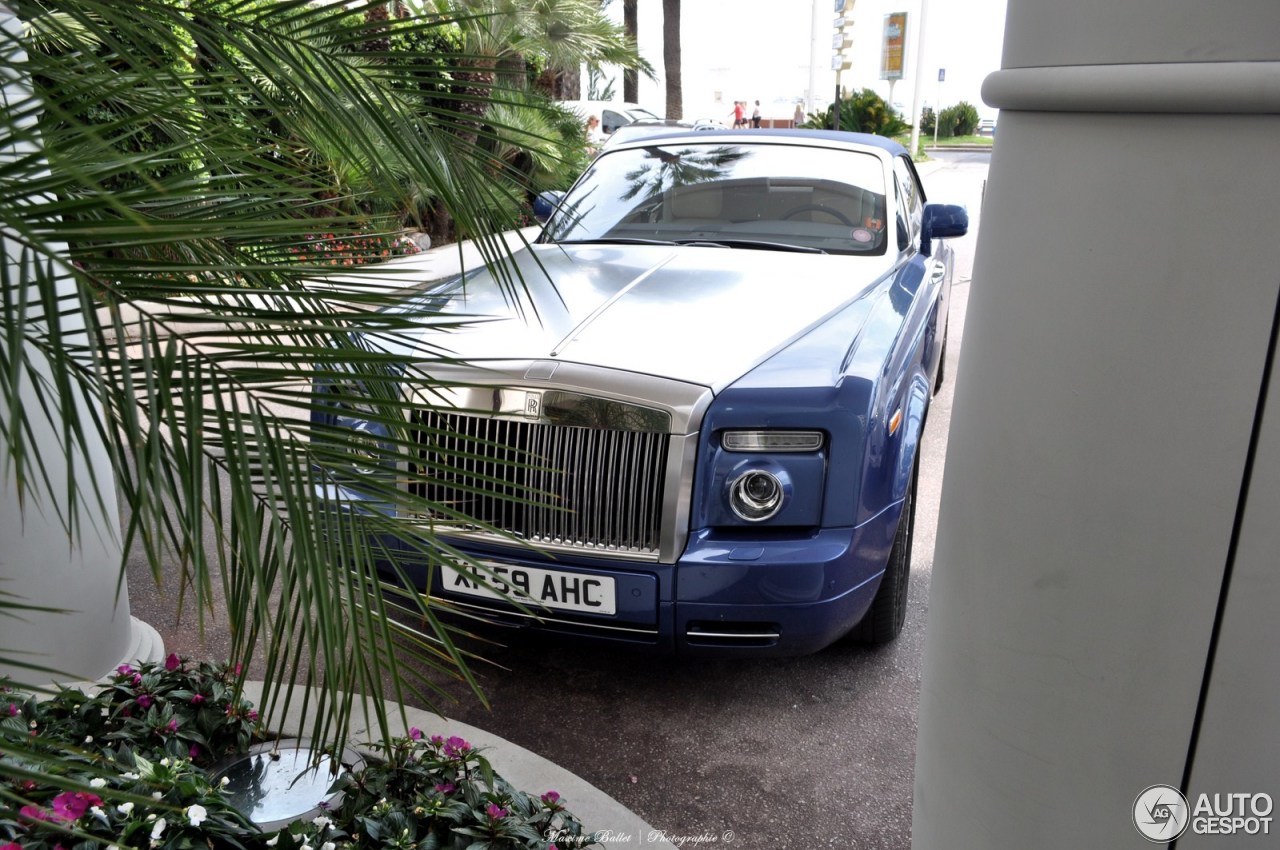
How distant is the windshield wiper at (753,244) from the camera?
4383 millimetres

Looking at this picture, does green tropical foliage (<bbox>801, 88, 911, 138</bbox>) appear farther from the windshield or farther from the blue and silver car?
the blue and silver car

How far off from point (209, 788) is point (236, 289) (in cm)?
125

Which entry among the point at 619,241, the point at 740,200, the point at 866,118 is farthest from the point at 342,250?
the point at 866,118

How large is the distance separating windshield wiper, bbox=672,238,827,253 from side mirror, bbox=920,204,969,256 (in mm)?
869

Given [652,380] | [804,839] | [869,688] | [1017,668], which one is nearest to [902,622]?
[869,688]

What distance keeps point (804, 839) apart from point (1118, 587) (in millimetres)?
1970

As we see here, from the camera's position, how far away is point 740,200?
15.5 feet

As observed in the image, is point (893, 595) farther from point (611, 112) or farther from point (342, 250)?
point (611, 112)

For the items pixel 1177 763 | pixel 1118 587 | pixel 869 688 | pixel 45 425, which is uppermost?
pixel 1118 587

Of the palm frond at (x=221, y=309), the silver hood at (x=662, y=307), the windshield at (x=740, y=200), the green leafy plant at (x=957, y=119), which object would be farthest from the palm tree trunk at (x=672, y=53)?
the green leafy plant at (x=957, y=119)

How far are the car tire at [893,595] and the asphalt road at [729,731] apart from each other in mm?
91

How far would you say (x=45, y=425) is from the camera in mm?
2740

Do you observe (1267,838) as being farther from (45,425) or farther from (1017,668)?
(45,425)

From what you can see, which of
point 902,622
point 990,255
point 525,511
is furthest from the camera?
point 902,622
